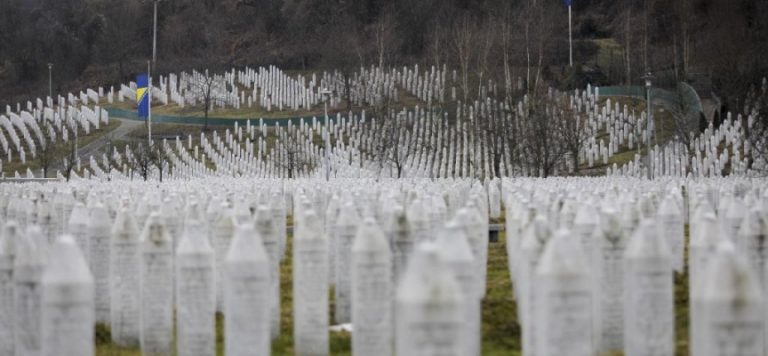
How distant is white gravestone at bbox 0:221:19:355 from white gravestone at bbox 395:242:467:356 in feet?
16.5

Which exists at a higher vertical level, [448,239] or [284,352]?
[448,239]

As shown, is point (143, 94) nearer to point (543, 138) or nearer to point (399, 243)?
point (543, 138)

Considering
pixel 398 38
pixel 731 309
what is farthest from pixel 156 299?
pixel 398 38

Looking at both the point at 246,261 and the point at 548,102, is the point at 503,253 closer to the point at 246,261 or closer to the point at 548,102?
the point at 246,261

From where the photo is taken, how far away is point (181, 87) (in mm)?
77000

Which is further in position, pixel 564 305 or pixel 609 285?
pixel 609 285

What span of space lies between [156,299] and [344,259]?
2.55 m

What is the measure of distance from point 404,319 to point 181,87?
71816 mm

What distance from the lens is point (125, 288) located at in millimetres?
11234

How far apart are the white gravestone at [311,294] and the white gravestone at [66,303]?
248cm

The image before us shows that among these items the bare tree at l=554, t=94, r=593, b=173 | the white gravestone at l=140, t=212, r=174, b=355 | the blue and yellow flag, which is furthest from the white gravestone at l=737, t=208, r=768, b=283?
the blue and yellow flag

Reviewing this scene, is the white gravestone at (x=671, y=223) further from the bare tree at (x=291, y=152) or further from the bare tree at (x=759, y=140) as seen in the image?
the bare tree at (x=291, y=152)

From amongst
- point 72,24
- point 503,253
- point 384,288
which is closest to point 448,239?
point 384,288

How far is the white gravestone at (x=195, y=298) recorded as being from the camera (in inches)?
382
